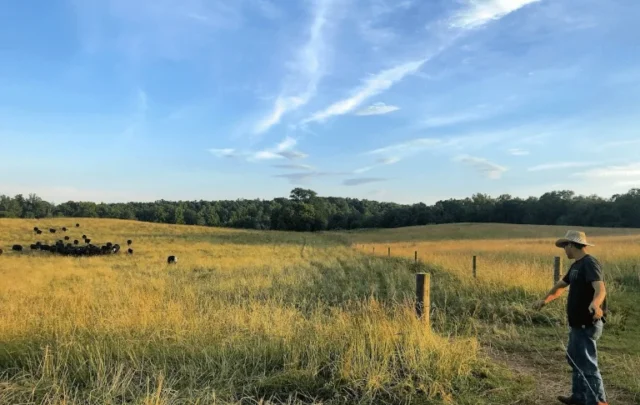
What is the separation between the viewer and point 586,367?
4.93 meters

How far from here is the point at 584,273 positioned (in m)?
4.95

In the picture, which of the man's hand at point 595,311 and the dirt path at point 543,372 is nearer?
the man's hand at point 595,311

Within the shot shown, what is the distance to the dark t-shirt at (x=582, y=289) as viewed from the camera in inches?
193

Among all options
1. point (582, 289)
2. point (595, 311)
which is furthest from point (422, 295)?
point (595, 311)

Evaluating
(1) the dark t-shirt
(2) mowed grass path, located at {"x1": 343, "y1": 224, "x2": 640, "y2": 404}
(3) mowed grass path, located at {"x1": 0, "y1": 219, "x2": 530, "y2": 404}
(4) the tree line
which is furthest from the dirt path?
(4) the tree line

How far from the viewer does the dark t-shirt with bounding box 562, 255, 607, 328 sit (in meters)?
4.90

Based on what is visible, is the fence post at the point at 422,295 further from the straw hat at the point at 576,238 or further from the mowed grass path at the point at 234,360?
the straw hat at the point at 576,238

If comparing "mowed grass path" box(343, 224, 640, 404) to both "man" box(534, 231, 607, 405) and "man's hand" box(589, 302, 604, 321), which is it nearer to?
"man" box(534, 231, 607, 405)

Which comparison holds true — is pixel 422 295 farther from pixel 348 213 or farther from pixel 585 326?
pixel 348 213

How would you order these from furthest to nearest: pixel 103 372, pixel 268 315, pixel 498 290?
1. pixel 498 290
2. pixel 268 315
3. pixel 103 372

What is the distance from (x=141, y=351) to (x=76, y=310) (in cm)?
253

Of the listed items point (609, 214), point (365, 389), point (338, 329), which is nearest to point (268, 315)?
point (338, 329)

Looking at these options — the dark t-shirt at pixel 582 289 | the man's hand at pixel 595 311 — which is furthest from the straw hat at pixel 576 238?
the man's hand at pixel 595 311

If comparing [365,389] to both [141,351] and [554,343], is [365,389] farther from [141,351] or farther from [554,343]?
[554,343]
